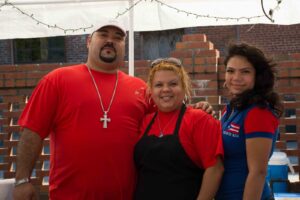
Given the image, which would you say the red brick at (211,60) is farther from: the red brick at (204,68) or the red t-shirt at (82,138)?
the red t-shirt at (82,138)

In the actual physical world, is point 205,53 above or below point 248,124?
above

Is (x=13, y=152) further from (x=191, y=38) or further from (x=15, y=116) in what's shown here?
(x=191, y=38)

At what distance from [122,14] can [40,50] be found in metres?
11.0

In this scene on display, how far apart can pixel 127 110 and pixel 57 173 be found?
0.57 meters

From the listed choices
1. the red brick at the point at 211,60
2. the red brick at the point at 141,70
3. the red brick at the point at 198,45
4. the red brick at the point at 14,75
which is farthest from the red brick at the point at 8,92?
the red brick at the point at 211,60

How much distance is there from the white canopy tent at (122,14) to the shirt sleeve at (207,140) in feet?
6.19

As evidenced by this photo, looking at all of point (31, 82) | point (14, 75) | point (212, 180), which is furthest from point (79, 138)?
point (14, 75)

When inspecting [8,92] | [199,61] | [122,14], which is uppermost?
[122,14]

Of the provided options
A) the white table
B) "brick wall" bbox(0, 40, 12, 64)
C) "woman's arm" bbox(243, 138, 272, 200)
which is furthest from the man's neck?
"brick wall" bbox(0, 40, 12, 64)

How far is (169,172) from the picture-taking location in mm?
2348

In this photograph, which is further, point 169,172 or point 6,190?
point 6,190

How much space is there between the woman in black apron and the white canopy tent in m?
1.68

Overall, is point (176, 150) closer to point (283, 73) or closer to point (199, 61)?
point (199, 61)

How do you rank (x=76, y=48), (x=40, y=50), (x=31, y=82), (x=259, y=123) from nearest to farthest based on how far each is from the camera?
(x=259, y=123)
(x=31, y=82)
(x=76, y=48)
(x=40, y=50)
